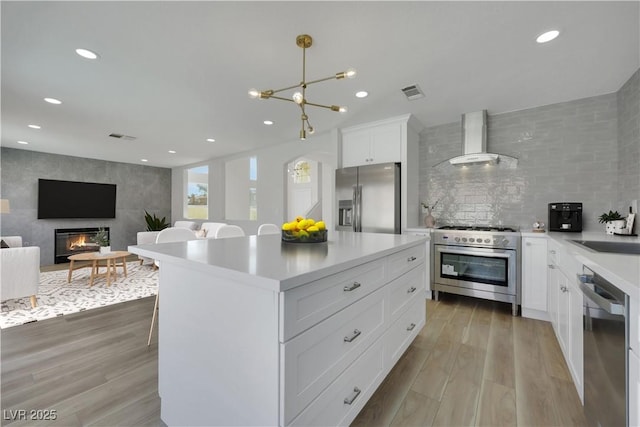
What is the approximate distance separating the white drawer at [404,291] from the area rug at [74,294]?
3.36m

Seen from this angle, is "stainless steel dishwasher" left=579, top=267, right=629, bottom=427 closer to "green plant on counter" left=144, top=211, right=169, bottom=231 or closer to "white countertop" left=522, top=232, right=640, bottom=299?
"white countertop" left=522, top=232, right=640, bottom=299

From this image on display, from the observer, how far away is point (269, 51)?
2.14 meters

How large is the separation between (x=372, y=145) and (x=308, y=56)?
193 centimetres

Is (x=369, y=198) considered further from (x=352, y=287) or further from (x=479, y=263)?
(x=352, y=287)

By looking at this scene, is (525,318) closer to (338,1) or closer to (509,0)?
(509,0)

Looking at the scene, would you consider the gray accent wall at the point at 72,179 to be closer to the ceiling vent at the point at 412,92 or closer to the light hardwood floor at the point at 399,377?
the light hardwood floor at the point at 399,377

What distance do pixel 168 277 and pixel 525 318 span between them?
11.1ft

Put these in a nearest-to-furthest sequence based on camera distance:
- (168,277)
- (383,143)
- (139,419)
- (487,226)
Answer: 1. (168,277)
2. (139,419)
3. (487,226)
4. (383,143)

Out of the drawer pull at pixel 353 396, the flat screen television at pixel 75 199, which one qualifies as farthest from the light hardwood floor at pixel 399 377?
the flat screen television at pixel 75 199

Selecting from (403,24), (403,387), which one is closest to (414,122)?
(403,24)

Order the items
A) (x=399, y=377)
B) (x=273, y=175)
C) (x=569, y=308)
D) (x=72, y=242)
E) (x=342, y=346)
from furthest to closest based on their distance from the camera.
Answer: (x=72, y=242) → (x=273, y=175) → (x=399, y=377) → (x=569, y=308) → (x=342, y=346)

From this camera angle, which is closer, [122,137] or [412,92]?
[412,92]

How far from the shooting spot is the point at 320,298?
97 cm

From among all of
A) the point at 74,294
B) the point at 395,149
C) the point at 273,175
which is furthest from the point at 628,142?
the point at 74,294
